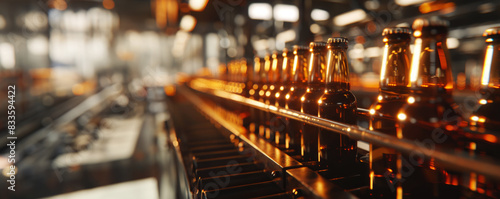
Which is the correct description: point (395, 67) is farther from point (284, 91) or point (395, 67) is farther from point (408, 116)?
point (284, 91)

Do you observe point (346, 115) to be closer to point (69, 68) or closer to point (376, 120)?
point (376, 120)

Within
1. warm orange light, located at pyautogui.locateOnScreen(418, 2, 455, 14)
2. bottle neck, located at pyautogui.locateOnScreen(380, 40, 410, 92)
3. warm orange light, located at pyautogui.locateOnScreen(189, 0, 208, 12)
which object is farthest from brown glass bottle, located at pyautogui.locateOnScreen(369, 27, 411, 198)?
warm orange light, located at pyautogui.locateOnScreen(189, 0, 208, 12)

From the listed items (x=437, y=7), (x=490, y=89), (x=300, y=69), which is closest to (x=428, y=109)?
(x=490, y=89)

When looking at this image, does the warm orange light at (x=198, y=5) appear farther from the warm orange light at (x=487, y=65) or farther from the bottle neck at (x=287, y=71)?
the warm orange light at (x=487, y=65)

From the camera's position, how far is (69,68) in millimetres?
14414

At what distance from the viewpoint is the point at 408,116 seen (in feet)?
1.64

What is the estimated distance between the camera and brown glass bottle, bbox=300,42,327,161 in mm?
784

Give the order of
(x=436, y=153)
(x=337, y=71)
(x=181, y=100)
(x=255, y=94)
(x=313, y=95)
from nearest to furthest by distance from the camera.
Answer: (x=436, y=153) < (x=337, y=71) < (x=313, y=95) < (x=255, y=94) < (x=181, y=100)

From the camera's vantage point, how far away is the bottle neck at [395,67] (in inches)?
24.0

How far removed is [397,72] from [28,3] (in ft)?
53.7

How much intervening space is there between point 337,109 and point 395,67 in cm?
16

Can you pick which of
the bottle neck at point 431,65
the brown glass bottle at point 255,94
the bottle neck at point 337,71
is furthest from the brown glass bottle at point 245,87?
the bottle neck at point 431,65

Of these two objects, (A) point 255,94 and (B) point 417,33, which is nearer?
(B) point 417,33

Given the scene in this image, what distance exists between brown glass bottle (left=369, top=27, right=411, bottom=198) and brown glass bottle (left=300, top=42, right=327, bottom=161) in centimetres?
19
